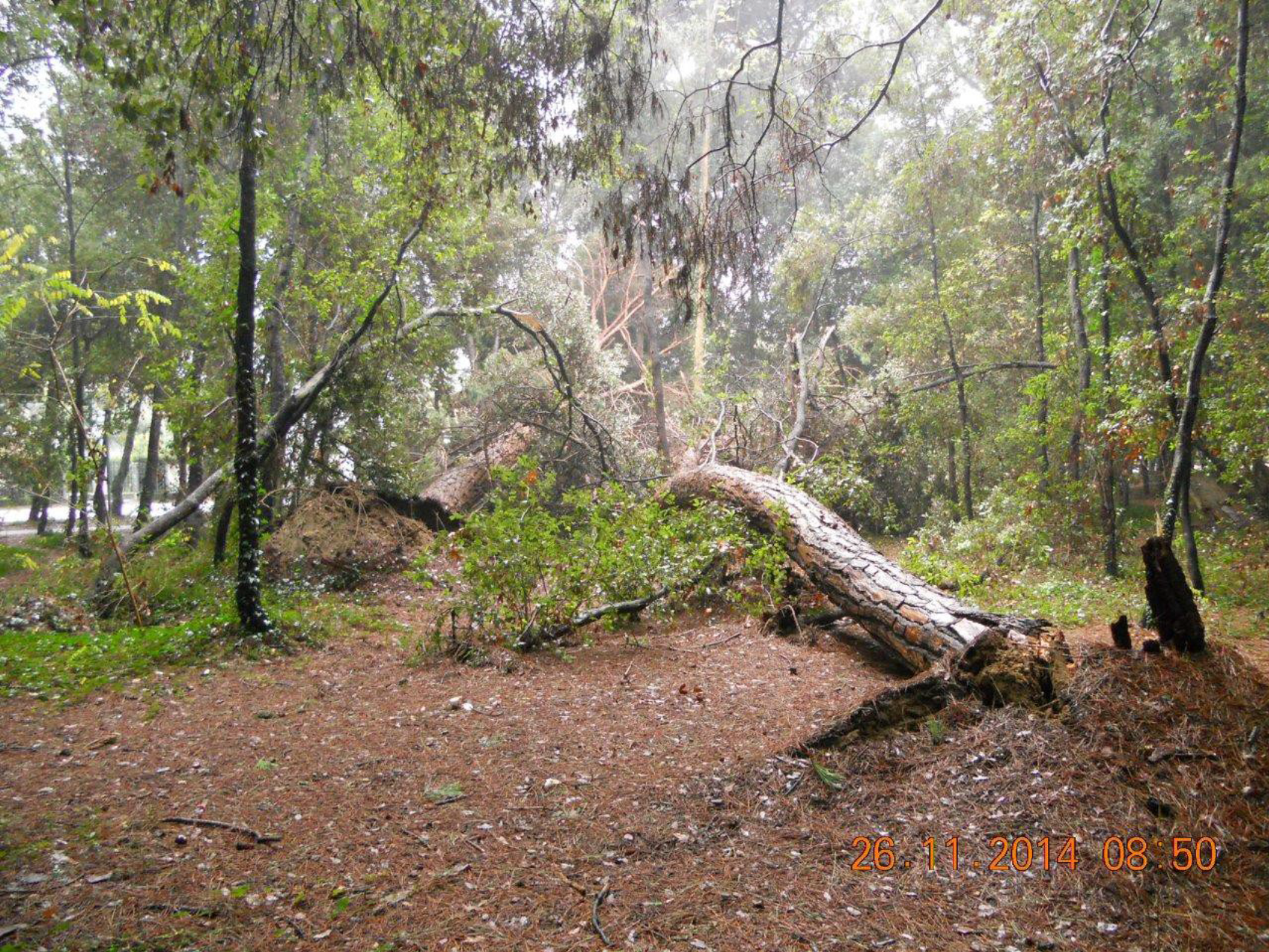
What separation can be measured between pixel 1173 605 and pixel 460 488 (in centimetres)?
890

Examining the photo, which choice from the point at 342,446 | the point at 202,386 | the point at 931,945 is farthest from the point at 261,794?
the point at 202,386

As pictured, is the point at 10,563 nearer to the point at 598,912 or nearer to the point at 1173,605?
the point at 598,912

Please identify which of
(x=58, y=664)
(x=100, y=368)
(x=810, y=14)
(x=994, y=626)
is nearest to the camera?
(x=994, y=626)

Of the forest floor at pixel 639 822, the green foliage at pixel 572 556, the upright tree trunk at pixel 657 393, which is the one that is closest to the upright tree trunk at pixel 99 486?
the forest floor at pixel 639 822

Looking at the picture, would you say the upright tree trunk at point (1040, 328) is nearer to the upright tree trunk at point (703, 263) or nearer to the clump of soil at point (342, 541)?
the upright tree trunk at point (703, 263)

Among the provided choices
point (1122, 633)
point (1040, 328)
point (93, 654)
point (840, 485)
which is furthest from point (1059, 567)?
point (93, 654)

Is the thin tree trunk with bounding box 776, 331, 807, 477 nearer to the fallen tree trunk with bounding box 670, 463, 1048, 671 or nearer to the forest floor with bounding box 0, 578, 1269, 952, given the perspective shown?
the fallen tree trunk with bounding box 670, 463, 1048, 671

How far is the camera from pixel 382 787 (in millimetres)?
3355

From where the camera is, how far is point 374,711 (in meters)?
4.52

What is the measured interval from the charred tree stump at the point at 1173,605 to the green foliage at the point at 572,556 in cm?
326

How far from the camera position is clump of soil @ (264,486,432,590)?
8242 mm

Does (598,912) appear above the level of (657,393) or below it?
below

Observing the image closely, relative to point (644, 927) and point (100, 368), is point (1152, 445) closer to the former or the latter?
point (644, 927)

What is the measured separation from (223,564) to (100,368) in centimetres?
991
